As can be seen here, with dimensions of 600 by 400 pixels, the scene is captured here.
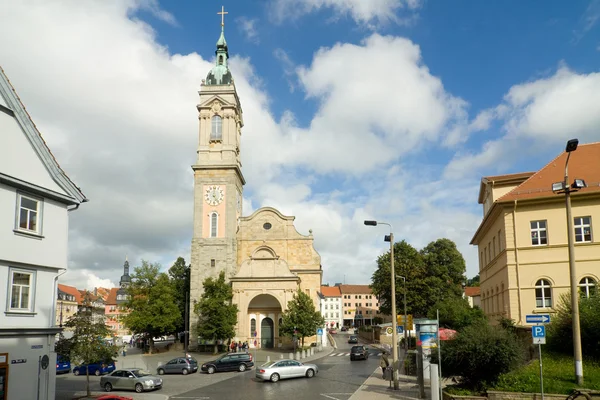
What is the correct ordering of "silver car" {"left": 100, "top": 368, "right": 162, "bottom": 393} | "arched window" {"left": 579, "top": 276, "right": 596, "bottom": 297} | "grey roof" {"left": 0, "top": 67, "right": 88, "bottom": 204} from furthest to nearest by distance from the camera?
"arched window" {"left": 579, "top": 276, "right": 596, "bottom": 297} < "silver car" {"left": 100, "top": 368, "right": 162, "bottom": 393} < "grey roof" {"left": 0, "top": 67, "right": 88, "bottom": 204}

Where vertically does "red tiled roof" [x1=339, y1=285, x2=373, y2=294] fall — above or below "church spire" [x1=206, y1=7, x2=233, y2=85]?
below

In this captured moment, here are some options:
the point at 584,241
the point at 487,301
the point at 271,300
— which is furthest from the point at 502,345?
the point at 271,300

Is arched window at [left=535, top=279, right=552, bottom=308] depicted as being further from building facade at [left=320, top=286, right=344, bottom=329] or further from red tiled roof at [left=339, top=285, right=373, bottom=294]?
red tiled roof at [left=339, top=285, right=373, bottom=294]

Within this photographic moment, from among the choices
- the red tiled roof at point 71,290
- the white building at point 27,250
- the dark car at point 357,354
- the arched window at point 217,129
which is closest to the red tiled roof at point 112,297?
the red tiled roof at point 71,290

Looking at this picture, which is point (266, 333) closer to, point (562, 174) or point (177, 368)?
point (177, 368)

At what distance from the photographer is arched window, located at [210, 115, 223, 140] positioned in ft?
207

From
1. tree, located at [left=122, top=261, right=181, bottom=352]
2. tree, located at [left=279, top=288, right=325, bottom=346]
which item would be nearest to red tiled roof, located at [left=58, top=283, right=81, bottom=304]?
tree, located at [left=122, top=261, right=181, bottom=352]

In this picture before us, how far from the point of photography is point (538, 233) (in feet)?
99.4

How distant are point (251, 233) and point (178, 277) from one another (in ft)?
40.4

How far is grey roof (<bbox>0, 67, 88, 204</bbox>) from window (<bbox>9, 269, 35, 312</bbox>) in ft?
12.5

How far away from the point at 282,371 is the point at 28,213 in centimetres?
1719

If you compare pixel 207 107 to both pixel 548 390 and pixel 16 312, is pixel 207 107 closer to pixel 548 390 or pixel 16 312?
pixel 16 312

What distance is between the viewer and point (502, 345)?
18.9 m

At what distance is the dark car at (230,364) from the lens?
121 feet
